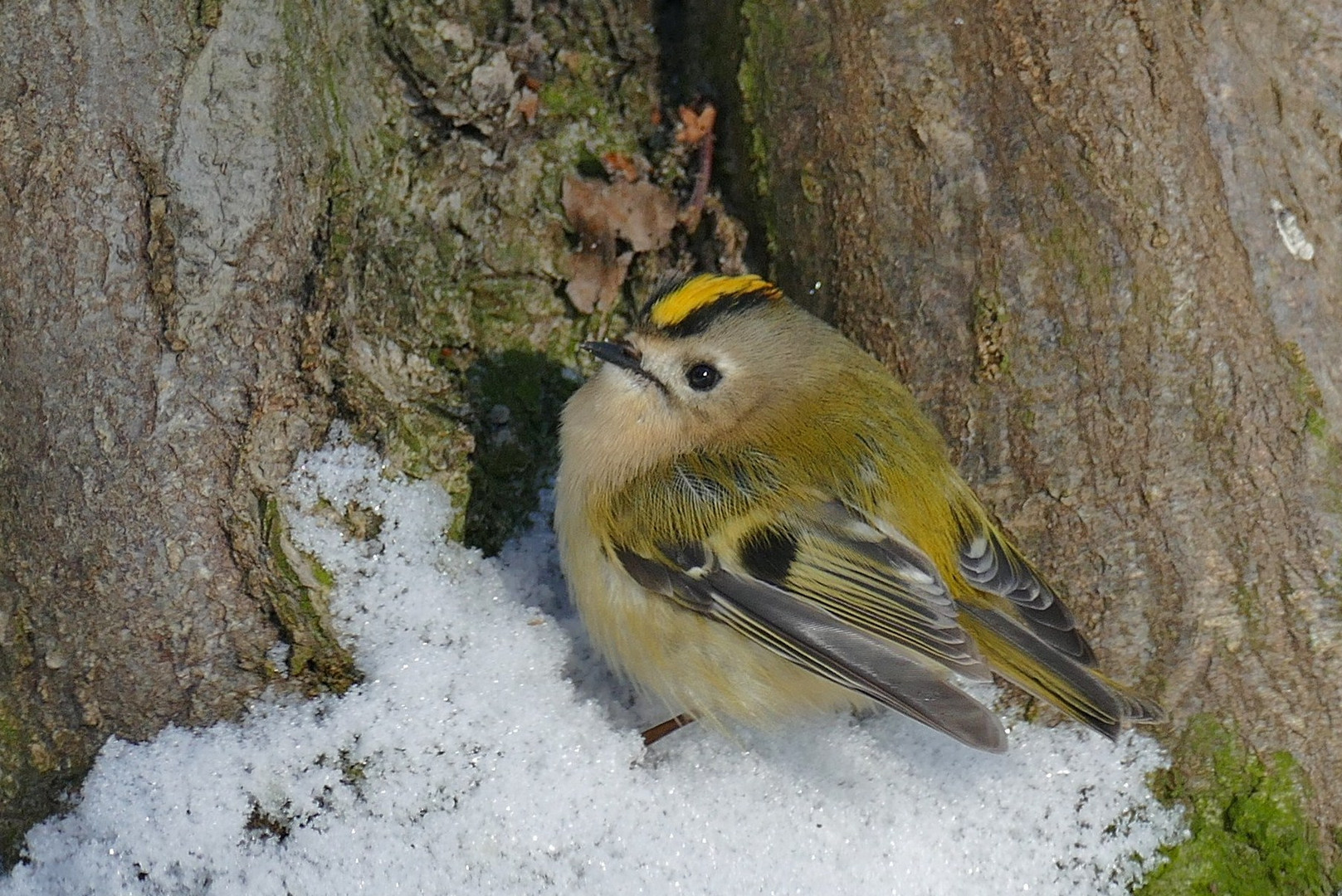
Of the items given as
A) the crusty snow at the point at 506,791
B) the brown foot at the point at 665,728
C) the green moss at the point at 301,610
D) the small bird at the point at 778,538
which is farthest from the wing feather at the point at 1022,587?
the green moss at the point at 301,610

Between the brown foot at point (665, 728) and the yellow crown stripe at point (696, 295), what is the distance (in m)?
0.69

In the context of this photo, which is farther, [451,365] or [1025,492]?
[451,365]

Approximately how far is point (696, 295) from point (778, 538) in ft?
1.49

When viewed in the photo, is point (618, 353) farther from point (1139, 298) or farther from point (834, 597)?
point (1139, 298)

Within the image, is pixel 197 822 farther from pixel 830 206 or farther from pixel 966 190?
pixel 966 190

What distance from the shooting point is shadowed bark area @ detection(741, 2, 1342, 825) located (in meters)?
1.89

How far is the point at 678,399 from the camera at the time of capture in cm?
221

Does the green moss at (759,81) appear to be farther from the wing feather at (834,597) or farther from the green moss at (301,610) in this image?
the green moss at (301,610)

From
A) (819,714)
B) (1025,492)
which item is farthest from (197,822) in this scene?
(1025,492)

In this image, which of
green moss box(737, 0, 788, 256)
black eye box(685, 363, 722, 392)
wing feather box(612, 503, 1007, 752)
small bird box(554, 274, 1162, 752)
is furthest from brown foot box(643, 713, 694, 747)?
green moss box(737, 0, 788, 256)

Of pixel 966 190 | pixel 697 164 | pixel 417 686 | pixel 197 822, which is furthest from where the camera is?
pixel 697 164

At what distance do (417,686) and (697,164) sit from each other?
1.16 metres

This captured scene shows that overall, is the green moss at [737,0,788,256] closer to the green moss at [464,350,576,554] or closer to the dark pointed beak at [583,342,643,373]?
the dark pointed beak at [583,342,643,373]

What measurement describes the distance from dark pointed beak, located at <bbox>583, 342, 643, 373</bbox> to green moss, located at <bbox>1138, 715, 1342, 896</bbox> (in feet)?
3.64
